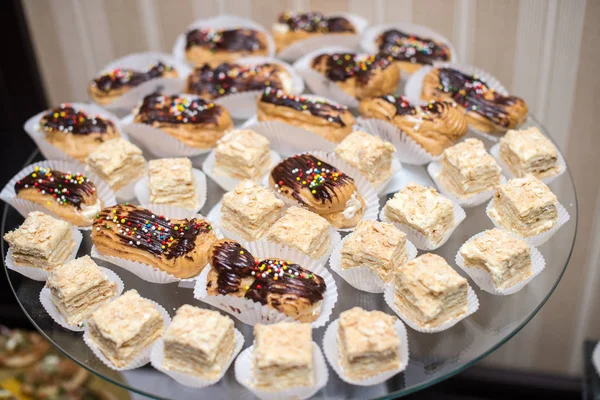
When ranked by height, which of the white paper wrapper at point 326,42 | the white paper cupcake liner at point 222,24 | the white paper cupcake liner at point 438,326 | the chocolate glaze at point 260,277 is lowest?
the white paper cupcake liner at point 438,326

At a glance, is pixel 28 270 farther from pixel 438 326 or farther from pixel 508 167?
pixel 508 167

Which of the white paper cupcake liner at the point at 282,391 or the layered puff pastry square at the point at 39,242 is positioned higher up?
the layered puff pastry square at the point at 39,242

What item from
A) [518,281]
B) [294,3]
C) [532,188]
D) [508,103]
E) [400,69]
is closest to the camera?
[518,281]

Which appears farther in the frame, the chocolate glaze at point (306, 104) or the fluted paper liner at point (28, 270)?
the chocolate glaze at point (306, 104)

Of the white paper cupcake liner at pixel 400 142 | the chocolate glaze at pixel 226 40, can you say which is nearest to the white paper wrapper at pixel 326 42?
the chocolate glaze at pixel 226 40

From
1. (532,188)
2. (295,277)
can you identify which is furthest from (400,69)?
(295,277)

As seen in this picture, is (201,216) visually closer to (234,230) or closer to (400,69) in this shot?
(234,230)

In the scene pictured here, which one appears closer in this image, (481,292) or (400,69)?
(481,292)

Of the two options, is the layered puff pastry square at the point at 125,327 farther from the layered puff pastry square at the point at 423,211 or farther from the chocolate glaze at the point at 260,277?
the layered puff pastry square at the point at 423,211
